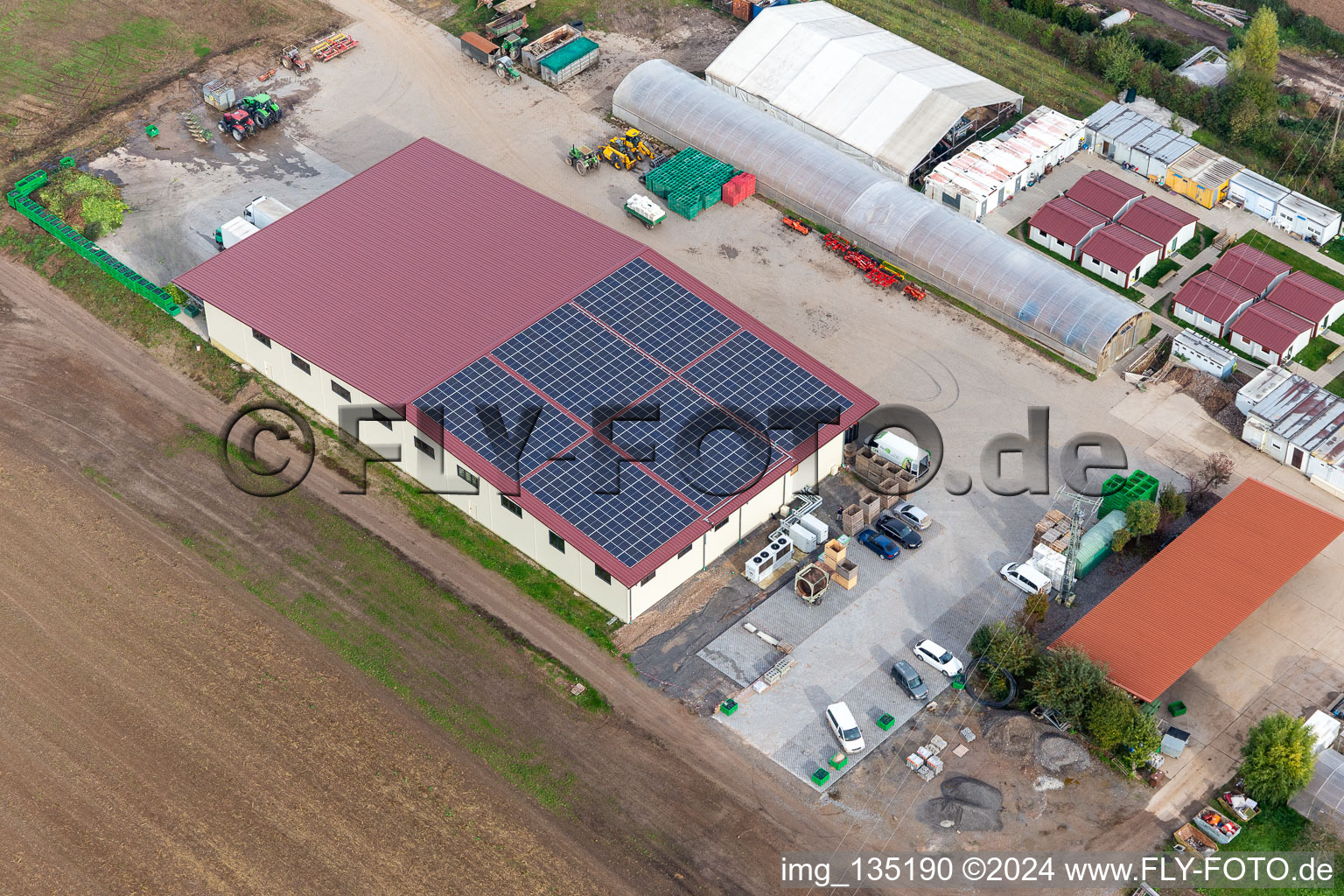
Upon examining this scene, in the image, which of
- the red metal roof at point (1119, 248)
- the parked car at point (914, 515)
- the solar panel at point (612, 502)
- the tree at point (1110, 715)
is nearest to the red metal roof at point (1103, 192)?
the red metal roof at point (1119, 248)

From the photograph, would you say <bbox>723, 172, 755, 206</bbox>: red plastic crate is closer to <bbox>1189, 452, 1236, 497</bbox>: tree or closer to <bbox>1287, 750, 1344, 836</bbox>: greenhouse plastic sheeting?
<bbox>1189, 452, 1236, 497</bbox>: tree

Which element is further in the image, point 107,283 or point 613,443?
point 107,283

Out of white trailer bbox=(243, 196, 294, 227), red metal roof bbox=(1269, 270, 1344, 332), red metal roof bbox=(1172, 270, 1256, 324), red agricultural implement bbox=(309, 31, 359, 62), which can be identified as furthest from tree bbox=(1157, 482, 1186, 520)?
red agricultural implement bbox=(309, 31, 359, 62)

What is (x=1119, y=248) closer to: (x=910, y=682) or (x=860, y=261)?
(x=860, y=261)

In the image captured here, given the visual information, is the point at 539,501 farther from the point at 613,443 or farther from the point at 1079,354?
the point at 1079,354

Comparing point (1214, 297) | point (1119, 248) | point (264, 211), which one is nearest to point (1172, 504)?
point (1214, 297)

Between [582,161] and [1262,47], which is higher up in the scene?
[1262,47]

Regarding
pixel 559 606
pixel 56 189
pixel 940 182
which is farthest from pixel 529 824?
pixel 56 189

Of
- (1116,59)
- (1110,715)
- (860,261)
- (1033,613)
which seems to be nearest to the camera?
(1110,715)
